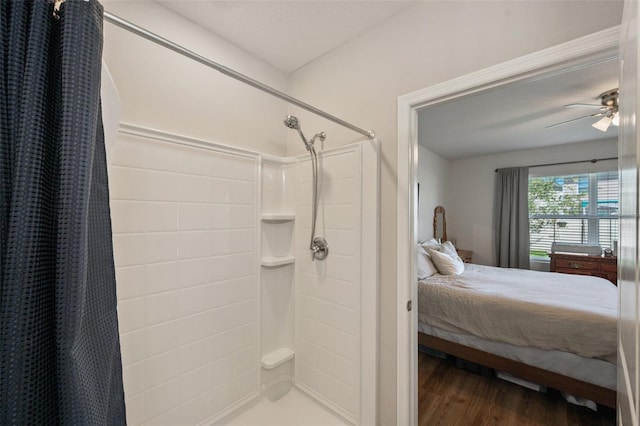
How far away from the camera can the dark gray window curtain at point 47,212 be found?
1.57 ft

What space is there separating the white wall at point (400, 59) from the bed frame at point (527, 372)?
1364mm

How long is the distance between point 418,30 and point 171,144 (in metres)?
1.32

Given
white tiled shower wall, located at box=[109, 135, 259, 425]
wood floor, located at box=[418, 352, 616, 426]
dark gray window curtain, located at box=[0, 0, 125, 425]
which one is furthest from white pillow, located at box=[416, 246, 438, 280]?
dark gray window curtain, located at box=[0, 0, 125, 425]

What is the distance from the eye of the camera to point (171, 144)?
1.33 meters

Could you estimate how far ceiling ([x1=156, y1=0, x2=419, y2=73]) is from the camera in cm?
134

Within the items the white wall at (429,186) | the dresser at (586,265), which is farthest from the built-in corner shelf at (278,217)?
the dresser at (586,265)

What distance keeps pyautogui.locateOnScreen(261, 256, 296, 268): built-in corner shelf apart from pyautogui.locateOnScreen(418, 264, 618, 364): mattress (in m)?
1.57

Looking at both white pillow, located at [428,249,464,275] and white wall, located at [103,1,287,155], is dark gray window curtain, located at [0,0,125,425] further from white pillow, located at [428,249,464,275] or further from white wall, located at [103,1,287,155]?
white pillow, located at [428,249,464,275]

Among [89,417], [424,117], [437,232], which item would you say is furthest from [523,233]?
[89,417]

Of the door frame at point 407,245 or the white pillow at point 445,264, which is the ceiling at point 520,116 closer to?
the door frame at point 407,245

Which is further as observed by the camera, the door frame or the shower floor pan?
the shower floor pan

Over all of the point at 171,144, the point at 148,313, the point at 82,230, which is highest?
the point at 171,144

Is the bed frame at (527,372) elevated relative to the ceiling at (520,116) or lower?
lower

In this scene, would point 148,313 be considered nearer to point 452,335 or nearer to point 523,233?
point 452,335
